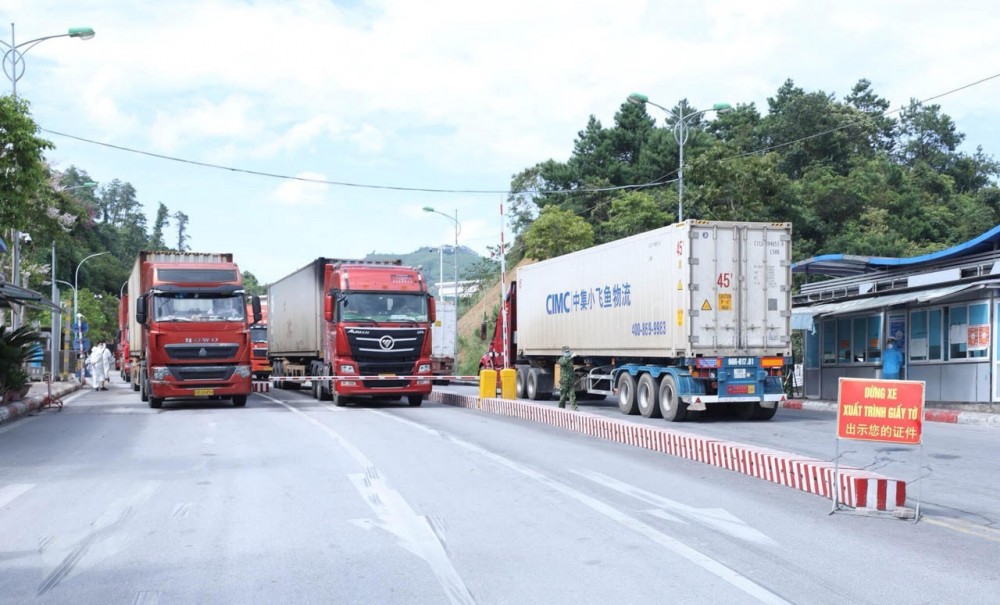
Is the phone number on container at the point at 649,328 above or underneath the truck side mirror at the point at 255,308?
underneath

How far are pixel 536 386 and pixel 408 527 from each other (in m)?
18.9

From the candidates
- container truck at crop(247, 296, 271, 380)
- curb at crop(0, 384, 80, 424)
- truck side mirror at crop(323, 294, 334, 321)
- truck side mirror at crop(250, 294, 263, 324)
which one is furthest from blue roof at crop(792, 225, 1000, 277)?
container truck at crop(247, 296, 271, 380)

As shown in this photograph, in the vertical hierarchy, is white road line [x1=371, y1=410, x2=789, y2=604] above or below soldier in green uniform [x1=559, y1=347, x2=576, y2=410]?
below

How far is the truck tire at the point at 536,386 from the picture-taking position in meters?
26.6

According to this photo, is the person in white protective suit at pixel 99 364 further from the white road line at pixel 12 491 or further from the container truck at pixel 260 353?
the white road line at pixel 12 491

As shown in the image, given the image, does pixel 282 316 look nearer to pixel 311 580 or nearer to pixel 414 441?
pixel 414 441

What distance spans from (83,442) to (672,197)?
35076 mm

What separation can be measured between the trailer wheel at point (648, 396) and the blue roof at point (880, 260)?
7.07m

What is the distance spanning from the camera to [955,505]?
9.41m

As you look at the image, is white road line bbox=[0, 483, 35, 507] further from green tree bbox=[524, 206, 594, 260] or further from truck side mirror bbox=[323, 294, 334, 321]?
green tree bbox=[524, 206, 594, 260]

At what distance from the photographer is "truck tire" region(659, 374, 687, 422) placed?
18.5m

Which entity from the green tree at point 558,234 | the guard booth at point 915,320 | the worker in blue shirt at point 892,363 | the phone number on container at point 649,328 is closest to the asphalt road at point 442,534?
the phone number on container at point 649,328

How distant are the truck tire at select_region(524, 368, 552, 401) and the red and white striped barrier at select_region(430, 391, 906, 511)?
7829mm

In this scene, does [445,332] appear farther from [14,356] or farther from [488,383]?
[14,356]
